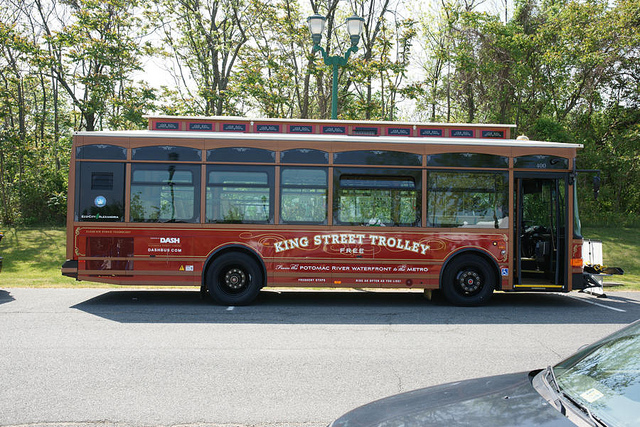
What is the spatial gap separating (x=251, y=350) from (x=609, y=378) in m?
4.77

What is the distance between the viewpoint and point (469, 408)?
8.48 ft

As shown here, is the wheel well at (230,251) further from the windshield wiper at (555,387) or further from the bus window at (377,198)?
the windshield wiper at (555,387)

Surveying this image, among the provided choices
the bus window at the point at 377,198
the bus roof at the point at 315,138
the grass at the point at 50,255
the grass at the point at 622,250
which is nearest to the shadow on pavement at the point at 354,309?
the bus window at the point at 377,198

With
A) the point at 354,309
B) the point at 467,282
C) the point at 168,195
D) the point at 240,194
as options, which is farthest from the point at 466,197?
the point at 168,195

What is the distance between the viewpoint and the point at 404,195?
10047mm

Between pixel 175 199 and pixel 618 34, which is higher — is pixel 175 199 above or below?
below

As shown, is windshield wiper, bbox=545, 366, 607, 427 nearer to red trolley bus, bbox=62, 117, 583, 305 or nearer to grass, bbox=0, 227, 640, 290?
red trolley bus, bbox=62, 117, 583, 305

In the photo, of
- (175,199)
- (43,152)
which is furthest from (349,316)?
(43,152)

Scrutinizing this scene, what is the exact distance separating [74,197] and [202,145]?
2.66 meters

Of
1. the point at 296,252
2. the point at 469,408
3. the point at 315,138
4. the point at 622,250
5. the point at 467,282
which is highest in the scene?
the point at 315,138

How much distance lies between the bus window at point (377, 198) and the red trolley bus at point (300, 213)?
0.06 feet

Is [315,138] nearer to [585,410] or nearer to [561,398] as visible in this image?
[561,398]

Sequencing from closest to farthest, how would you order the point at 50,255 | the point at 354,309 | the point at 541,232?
the point at 354,309 → the point at 541,232 → the point at 50,255

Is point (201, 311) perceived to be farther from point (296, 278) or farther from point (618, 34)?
point (618, 34)
